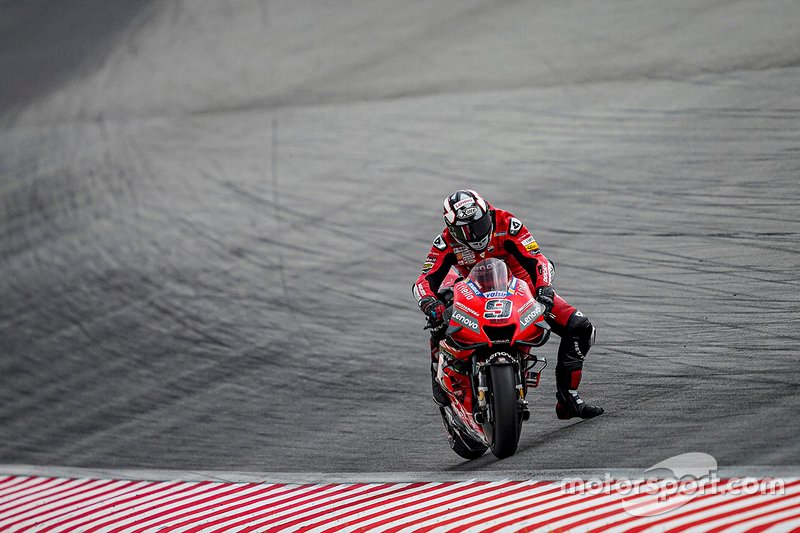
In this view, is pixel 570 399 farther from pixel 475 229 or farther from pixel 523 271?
pixel 475 229

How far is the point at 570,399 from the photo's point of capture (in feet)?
23.9

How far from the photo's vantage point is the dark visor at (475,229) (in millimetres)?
6973

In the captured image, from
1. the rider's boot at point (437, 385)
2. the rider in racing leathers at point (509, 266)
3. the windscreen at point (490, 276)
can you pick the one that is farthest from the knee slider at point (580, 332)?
the rider's boot at point (437, 385)

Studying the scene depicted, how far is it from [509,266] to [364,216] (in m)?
6.01

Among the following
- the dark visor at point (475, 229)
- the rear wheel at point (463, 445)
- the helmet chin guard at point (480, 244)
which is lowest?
the rear wheel at point (463, 445)

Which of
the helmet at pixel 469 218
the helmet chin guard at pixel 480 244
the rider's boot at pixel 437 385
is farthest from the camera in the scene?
the rider's boot at pixel 437 385

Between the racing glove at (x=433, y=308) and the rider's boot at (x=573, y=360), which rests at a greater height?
the racing glove at (x=433, y=308)

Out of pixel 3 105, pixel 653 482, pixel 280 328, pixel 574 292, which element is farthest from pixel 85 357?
pixel 3 105

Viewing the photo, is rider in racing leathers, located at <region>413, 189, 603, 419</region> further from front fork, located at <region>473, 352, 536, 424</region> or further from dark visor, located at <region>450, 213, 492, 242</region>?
front fork, located at <region>473, 352, 536, 424</region>

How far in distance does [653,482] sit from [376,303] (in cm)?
559

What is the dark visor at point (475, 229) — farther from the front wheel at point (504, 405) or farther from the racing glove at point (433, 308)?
the front wheel at point (504, 405)

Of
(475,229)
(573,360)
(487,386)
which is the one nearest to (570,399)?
(573,360)

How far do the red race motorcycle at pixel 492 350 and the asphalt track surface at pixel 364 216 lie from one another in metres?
0.42

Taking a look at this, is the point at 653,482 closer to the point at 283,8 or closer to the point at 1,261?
the point at 1,261
